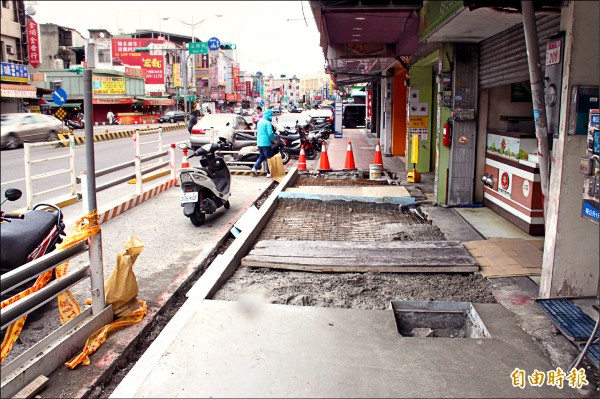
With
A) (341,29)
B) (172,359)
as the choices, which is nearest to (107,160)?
(341,29)

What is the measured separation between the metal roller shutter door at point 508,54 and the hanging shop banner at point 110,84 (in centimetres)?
4642

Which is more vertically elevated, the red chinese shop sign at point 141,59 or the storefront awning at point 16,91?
the red chinese shop sign at point 141,59

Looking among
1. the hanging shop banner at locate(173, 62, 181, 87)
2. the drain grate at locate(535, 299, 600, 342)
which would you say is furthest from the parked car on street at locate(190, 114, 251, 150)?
the hanging shop banner at locate(173, 62, 181, 87)

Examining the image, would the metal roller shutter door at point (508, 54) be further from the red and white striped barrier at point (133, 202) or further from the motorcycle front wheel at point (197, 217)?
→ the red and white striped barrier at point (133, 202)

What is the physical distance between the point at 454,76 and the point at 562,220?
4.56 m

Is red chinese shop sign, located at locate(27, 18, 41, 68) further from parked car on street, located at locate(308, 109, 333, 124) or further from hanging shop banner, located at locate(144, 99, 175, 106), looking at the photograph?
hanging shop banner, located at locate(144, 99, 175, 106)

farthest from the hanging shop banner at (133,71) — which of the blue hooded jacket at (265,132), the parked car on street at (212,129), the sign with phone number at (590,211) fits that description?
the sign with phone number at (590,211)

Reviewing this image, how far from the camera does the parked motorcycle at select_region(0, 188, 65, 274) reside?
14.8 feet

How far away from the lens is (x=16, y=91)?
293 centimetres

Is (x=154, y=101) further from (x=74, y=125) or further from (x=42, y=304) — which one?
(x=42, y=304)

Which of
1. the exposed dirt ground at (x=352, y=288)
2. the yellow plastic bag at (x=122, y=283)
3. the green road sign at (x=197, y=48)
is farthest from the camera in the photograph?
the green road sign at (x=197, y=48)

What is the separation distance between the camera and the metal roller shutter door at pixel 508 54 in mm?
5707

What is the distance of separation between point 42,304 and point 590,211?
429 cm

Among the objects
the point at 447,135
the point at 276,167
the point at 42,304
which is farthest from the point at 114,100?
the point at 42,304
